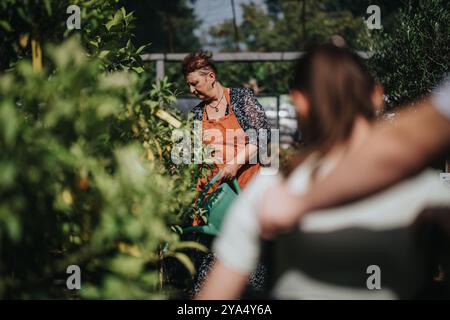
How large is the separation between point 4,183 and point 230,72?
47.2 feet

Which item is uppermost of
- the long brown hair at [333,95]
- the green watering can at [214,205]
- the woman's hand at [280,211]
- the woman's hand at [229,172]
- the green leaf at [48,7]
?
the green leaf at [48,7]

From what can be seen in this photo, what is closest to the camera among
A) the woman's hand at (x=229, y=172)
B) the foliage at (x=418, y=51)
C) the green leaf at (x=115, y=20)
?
the green leaf at (x=115, y=20)

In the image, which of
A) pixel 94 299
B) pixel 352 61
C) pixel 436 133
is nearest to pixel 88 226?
pixel 94 299

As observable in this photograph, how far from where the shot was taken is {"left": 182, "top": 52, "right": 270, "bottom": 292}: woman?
3.72 metres

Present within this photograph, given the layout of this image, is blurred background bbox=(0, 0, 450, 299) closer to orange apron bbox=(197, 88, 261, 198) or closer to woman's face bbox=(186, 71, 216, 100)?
orange apron bbox=(197, 88, 261, 198)

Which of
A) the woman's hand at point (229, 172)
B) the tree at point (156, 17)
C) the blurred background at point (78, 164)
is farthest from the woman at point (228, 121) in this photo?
the tree at point (156, 17)

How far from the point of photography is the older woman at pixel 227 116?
3.71 metres

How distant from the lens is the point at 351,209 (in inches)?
47.8

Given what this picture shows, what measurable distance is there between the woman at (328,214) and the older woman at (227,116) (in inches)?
89.0

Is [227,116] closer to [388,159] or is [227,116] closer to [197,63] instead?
[197,63]

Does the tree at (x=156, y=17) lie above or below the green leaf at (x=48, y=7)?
above

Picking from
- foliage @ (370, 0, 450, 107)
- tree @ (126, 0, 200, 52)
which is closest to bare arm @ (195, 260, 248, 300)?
foliage @ (370, 0, 450, 107)

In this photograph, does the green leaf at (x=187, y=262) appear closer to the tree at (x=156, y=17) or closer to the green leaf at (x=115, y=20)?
the green leaf at (x=115, y=20)

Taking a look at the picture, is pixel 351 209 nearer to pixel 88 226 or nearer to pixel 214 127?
pixel 88 226
